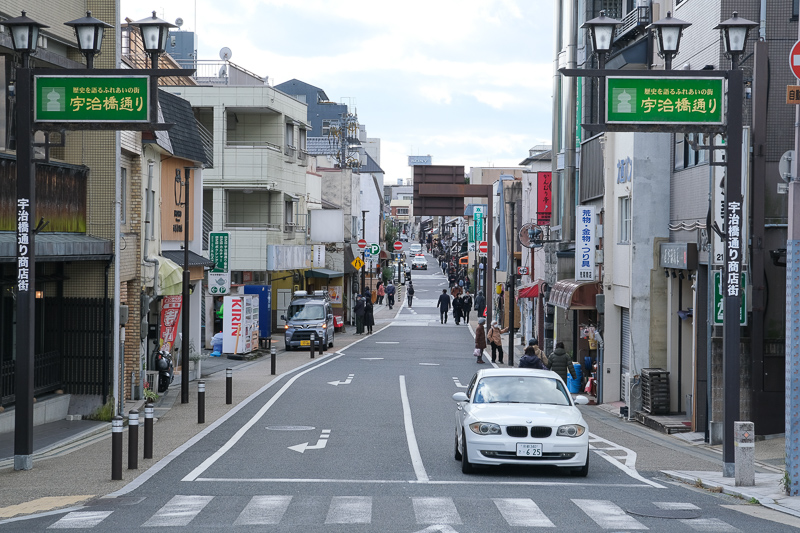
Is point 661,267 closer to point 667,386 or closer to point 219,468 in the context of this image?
point 667,386

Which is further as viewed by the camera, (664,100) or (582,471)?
(582,471)

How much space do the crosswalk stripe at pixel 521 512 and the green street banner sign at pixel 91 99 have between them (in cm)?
756

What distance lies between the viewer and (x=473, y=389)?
49.6 ft

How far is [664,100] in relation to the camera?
13.9 meters

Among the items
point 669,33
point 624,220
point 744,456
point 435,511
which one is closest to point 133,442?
point 435,511

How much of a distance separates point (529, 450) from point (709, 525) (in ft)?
11.4

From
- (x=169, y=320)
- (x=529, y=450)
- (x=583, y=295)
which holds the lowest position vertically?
(x=529, y=450)

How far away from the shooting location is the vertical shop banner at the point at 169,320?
2715cm

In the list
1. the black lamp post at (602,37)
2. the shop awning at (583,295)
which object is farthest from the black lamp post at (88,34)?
the shop awning at (583,295)

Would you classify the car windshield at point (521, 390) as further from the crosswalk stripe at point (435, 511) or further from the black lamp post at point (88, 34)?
the black lamp post at point (88, 34)

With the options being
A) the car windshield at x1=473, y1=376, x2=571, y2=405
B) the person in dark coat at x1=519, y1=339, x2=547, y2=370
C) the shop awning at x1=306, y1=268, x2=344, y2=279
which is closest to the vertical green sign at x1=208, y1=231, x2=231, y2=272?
the person in dark coat at x1=519, y1=339, x2=547, y2=370

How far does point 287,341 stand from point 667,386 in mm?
23013

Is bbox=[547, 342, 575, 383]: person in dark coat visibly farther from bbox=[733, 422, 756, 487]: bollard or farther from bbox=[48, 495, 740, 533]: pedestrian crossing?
bbox=[48, 495, 740, 533]: pedestrian crossing

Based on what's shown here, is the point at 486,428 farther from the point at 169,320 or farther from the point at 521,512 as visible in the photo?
the point at 169,320
